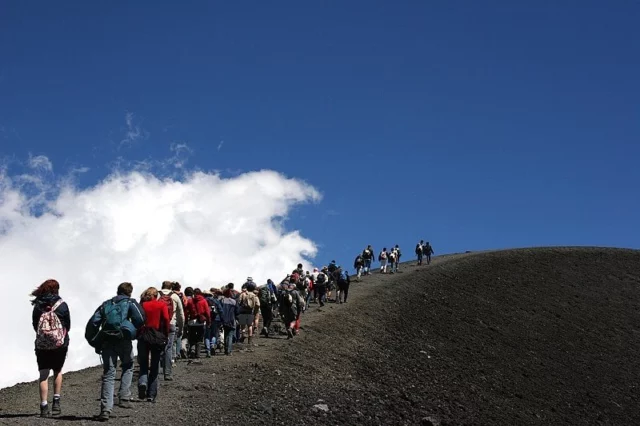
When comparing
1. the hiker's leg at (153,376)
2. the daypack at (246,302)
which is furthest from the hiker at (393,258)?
the hiker's leg at (153,376)

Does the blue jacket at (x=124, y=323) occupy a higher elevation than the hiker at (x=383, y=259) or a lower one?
lower

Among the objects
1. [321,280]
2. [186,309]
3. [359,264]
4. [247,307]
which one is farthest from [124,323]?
[359,264]

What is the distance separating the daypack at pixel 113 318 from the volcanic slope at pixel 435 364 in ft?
6.03

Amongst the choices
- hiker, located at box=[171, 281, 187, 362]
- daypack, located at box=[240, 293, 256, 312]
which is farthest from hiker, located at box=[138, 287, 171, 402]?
daypack, located at box=[240, 293, 256, 312]

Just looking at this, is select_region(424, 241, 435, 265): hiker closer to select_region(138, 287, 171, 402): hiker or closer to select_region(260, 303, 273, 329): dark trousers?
select_region(260, 303, 273, 329): dark trousers

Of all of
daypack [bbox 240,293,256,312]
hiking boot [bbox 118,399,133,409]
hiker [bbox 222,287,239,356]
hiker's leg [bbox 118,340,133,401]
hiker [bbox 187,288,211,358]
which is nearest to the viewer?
hiker's leg [bbox 118,340,133,401]

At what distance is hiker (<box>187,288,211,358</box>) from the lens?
1862cm

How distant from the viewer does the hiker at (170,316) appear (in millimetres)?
15992

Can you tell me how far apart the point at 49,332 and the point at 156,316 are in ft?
7.12

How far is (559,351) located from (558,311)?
782 cm

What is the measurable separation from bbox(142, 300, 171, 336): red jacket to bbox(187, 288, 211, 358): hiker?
5.53 m

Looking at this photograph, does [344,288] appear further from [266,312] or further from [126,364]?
[126,364]

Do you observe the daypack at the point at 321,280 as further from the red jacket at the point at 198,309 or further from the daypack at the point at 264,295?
the red jacket at the point at 198,309

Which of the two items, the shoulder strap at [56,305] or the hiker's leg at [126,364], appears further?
the hiker's leg at [126,364]
